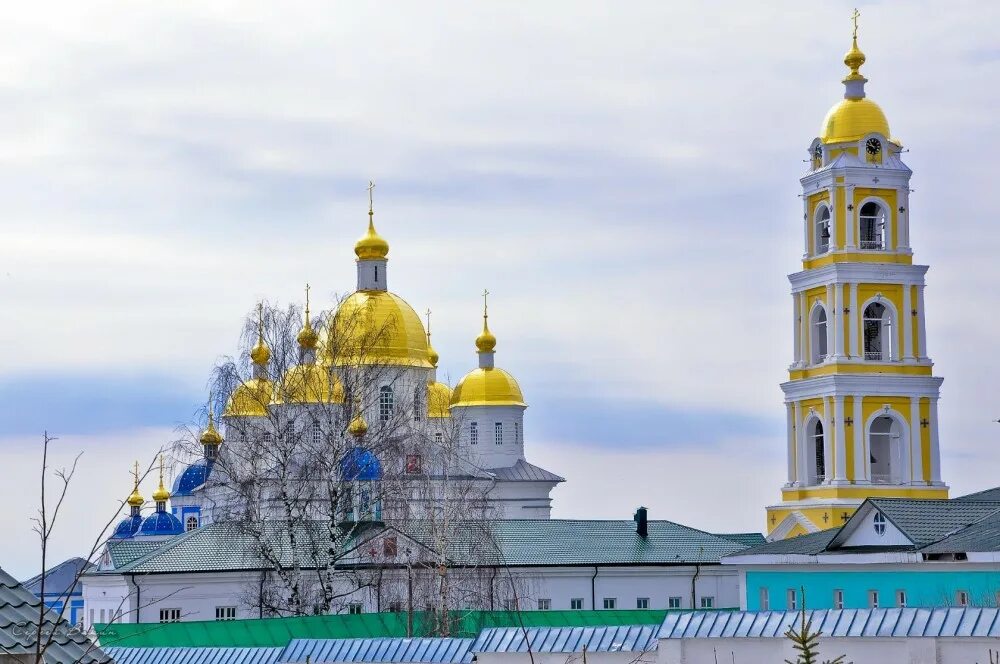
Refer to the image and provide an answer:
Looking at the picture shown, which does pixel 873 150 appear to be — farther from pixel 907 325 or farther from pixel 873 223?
pixel 907 325

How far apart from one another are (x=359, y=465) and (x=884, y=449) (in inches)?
560

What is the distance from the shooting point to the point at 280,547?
123 ft

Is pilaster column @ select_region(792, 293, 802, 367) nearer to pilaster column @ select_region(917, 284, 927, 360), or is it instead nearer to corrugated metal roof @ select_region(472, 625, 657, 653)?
pilaster column @ select_region(917, 284, 927, 360)

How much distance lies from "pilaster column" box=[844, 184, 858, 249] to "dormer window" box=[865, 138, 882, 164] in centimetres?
92

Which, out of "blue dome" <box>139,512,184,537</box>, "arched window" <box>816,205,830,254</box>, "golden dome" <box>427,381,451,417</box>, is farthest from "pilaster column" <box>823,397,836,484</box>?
"blue dome" <box>139,512,184,537</box>

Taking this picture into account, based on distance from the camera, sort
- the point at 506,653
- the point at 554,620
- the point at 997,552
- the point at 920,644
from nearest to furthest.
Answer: the point at 920,644, the point at 506,653, the point at 554,620, the point at 997,552

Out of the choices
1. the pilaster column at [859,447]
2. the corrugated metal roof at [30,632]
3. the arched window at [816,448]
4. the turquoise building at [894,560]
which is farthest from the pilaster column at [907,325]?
the corrugated metal roof at [30,632]

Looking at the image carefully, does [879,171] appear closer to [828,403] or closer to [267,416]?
[828,403]

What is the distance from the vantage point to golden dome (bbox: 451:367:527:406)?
69062 mm

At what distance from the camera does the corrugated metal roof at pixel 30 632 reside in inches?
405

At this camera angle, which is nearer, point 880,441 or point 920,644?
point 920,644

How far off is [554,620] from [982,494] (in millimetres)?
14092

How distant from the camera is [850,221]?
44.2 meters

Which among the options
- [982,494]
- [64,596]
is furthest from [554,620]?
[64,596]
